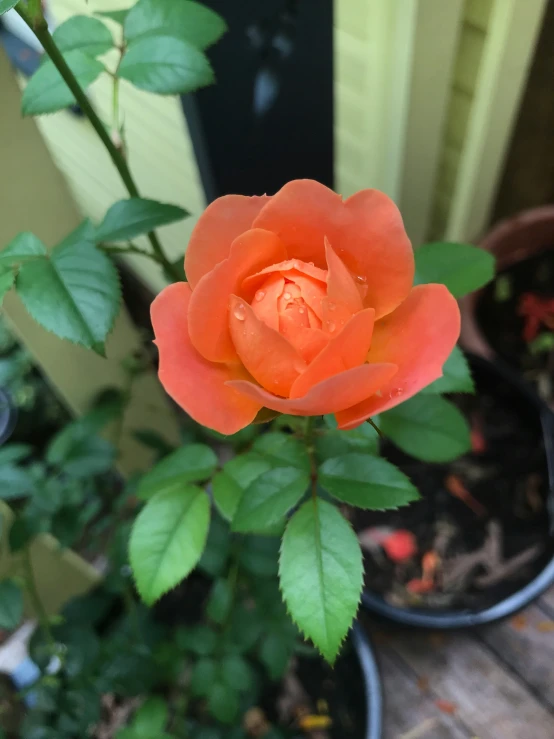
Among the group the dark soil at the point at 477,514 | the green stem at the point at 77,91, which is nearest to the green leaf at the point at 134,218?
the green stem at the point at 77,91

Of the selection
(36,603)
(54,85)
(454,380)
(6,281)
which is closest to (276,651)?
(36,603)

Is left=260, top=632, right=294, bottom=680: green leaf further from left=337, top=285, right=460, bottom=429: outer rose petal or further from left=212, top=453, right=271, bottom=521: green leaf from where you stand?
left=337, top=285, right=460, bottom=429: outer rose petal

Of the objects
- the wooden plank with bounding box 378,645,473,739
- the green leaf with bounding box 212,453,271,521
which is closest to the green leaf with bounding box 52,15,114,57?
the green leaf with bounding box 212,453,271,521

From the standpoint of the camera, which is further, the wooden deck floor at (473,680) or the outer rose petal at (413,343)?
the wooden deck floor at (473,680)

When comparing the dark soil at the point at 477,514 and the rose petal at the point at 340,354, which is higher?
the rose petal at the point at 340,354

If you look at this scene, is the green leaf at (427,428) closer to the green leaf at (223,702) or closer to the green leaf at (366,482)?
the green leaf at (366,482)

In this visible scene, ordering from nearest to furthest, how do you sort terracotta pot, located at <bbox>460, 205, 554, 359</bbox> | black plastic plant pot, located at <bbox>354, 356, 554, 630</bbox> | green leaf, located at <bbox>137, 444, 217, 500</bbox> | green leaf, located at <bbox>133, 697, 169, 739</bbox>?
green leaf, located at <bbox>137, 444, 217, 500</bbox>
green leaf, located at <bbox>133, 697, 169, 739</bbox>
black plastic plant pot, located at <bbox>354, 356, 554, 630</bbox>
terracotta pot, located at <bbox>460, 205, 554, 359</bbox>

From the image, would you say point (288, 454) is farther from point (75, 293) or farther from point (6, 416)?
point (6, 416)

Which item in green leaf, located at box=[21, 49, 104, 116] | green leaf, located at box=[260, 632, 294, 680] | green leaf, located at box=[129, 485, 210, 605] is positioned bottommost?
green leaf, located at box=[260, 632, 294, 680]
